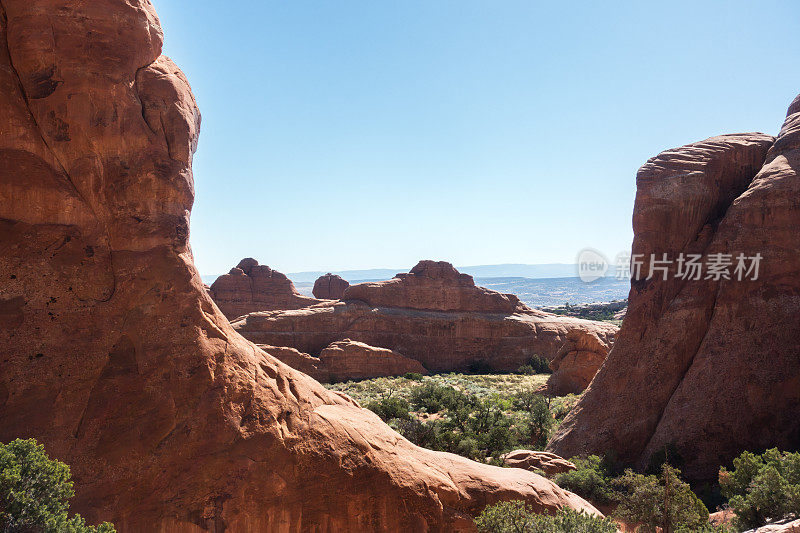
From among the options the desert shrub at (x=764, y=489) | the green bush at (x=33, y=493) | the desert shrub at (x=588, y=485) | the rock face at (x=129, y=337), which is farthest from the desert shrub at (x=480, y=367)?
the green bush at (x=33, y=493)

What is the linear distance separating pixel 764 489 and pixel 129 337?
15094mm

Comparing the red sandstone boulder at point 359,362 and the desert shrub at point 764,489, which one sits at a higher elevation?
the desert shrub at point 764,489

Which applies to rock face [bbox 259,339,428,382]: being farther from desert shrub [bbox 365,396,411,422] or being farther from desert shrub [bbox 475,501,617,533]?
desert shrub [bbox 475,501,617,533]

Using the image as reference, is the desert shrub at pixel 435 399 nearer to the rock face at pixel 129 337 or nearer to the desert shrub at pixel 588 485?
the desert shrub at pixel 588 485

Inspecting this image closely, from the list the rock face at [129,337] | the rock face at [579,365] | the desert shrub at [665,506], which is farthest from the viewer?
the rock face at [579,365]

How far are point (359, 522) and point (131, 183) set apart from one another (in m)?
7.49

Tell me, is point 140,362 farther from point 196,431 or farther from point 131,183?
point 131,183

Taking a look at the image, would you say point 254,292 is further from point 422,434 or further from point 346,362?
point 422,434

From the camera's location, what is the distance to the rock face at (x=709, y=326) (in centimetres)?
1596

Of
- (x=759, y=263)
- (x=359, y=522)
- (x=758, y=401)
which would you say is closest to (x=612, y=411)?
(x=758, y=401)

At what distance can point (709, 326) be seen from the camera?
698 inches

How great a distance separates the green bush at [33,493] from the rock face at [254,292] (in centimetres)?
6062

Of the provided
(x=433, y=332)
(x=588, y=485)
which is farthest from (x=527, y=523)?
(x=433, y=332)

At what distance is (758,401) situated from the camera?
1578 centimetres
